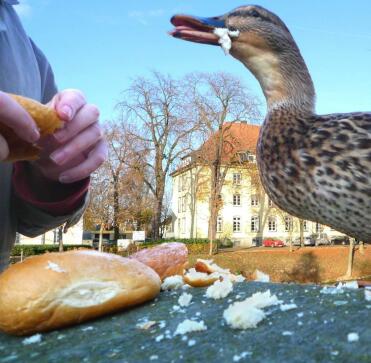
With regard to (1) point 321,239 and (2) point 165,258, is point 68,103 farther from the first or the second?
(1) point 321,239

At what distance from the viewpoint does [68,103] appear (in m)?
1.23

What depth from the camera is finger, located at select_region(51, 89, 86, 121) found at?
1.20 meters

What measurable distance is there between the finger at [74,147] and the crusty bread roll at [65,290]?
10.0 inches

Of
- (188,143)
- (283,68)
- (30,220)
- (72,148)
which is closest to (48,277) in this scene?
(72,148)

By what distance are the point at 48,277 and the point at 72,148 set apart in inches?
13.9

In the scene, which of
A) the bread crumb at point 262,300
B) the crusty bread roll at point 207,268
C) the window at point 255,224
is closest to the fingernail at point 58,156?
the crusty bread roll at point 207,268

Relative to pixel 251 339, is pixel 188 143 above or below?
above

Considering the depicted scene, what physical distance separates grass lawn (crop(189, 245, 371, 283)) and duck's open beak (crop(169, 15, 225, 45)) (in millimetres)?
18787

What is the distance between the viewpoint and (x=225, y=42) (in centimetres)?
152

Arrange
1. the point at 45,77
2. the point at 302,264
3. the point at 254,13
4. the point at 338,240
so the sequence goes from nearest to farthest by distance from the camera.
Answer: the point at 254,13 → the point at 45,77 → the point at 302,264 → the point at 338,240

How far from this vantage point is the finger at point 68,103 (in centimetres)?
120

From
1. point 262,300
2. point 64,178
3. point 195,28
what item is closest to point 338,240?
point 195,28

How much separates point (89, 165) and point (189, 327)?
64 cm

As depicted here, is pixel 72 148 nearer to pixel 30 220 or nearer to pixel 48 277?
pixel 48 277
